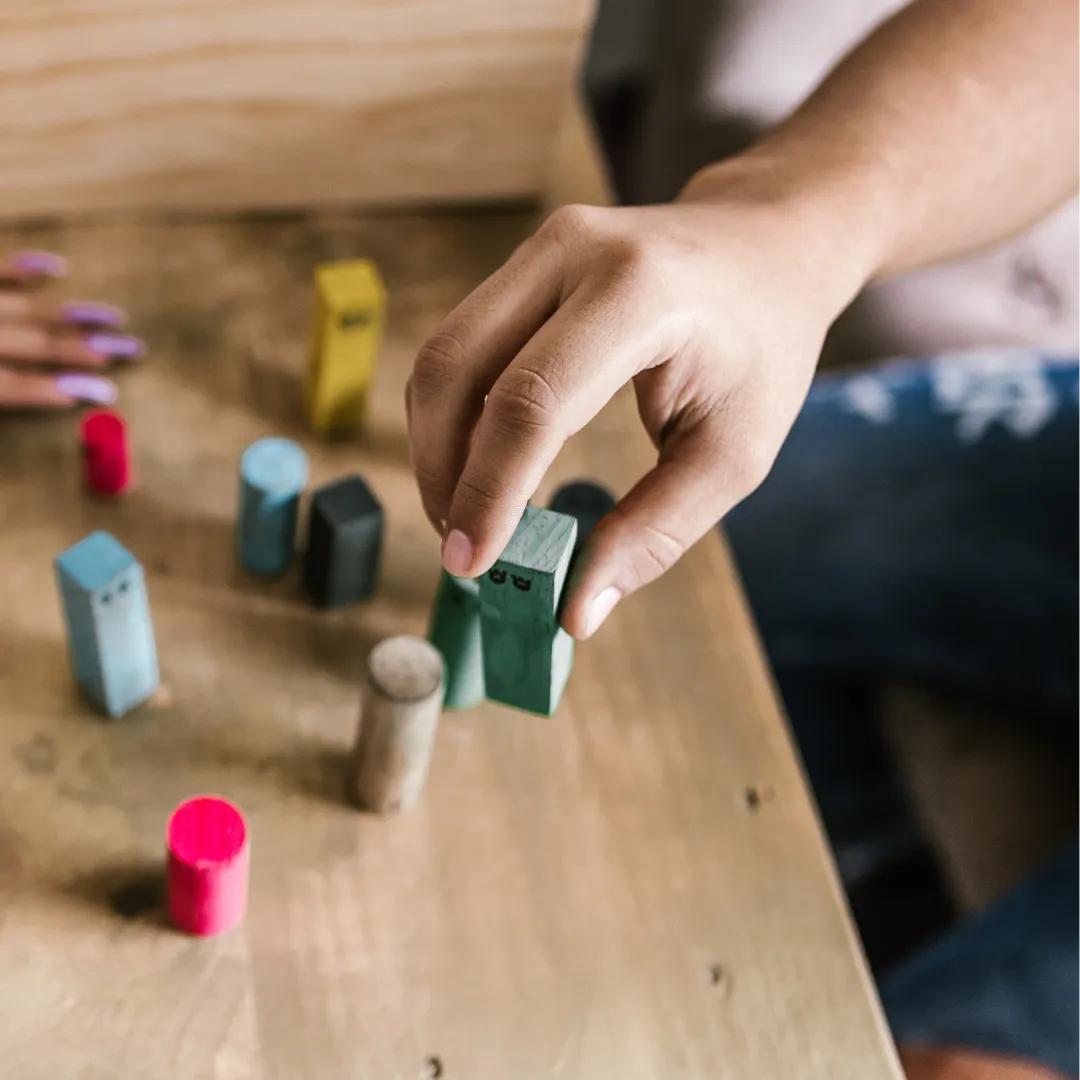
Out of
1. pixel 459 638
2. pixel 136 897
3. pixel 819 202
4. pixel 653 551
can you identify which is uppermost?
pixel 819 202

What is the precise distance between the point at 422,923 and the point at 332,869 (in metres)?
0.06

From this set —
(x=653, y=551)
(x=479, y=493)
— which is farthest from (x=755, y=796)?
(x=479, y=493)

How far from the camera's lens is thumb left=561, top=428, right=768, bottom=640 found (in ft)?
2.02

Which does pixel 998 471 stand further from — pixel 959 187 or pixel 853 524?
pixel 959 187

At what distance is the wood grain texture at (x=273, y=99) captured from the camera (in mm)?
832

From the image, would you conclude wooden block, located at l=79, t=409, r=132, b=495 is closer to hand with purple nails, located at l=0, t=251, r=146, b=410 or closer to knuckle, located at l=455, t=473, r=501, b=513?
hand with purple nails, located at l=0, t=251, r=146, b=410

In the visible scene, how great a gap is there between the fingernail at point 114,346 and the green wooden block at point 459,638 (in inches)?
13.1

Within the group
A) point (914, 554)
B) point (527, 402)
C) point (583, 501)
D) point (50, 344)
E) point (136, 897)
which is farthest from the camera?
point (914, 554)

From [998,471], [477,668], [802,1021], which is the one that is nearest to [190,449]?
[477,668]

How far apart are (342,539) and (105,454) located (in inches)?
7.0

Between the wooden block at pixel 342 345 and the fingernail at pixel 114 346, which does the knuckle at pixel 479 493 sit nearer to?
the wooden block at pixel 342 345

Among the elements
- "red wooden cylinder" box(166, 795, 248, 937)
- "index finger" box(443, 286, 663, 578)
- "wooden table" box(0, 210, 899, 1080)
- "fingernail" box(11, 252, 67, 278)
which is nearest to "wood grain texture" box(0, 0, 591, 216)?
"fingernail" box(11, 252, 67, 278)

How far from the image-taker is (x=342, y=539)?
740 millimetres

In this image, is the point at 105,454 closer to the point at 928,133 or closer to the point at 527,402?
the point at 527,402
